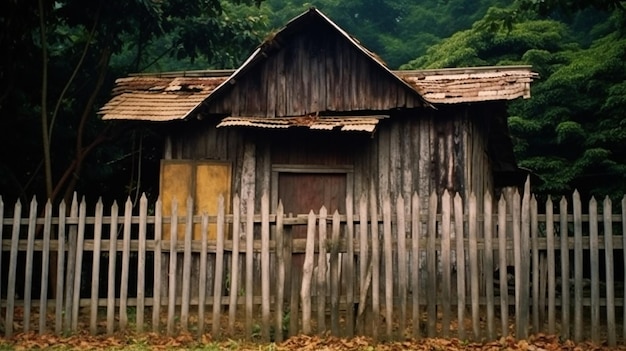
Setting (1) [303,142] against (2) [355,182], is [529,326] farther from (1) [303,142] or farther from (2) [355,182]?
Answer: (1) [303,142]

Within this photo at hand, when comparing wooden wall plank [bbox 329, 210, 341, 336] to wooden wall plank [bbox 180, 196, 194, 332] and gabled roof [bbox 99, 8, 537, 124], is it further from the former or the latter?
gabled roof [bbox 99, 8, 537, 124]

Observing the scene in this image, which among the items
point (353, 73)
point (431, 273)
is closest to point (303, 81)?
point (353, 73)

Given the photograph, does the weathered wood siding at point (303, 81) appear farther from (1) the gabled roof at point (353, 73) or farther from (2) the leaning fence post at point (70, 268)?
(2) the leaning fence post at point (70, 268)

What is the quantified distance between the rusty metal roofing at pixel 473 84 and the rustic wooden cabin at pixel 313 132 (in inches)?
1.5

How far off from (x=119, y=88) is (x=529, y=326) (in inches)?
323

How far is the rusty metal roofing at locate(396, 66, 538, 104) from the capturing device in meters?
9.61

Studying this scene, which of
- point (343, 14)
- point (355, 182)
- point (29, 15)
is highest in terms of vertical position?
point (343, 14)

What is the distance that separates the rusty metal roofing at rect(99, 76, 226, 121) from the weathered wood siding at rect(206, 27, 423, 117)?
0.65 metres

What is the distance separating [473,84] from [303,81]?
2828 millimetres

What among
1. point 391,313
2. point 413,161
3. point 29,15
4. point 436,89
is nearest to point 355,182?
point 413,161

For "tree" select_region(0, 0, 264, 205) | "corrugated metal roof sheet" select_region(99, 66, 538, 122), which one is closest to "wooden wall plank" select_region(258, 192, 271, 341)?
"corrugated metal roof sheet" select_region(99, 66, 538, 122)

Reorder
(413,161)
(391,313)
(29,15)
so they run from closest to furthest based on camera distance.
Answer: (391,313), (29,15), (413,161)

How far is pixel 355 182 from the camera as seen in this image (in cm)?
1039

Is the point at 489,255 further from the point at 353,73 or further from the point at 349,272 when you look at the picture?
the point at 353,73
